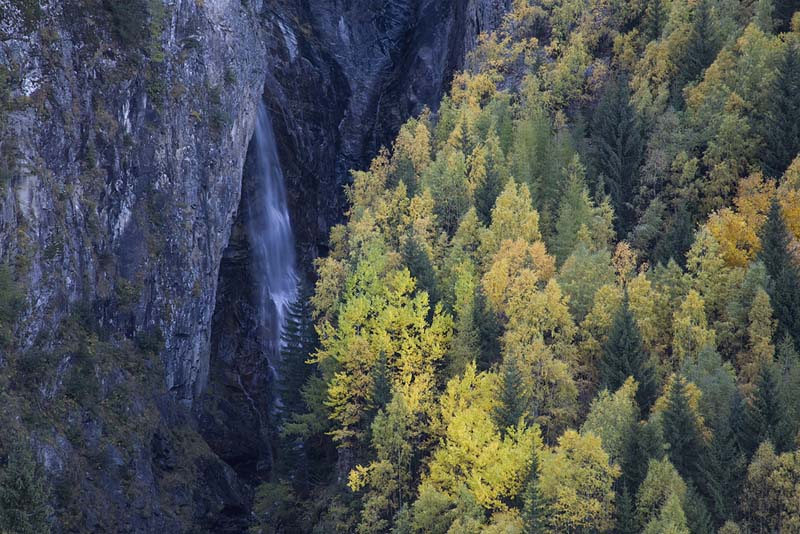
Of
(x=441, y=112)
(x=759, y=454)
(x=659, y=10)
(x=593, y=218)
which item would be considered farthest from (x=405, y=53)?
(x=759, y=454)

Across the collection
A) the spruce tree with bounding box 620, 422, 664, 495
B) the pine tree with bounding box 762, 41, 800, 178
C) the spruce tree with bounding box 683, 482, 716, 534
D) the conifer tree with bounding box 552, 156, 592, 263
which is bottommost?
the spruce tree with bounding box 683, 482, 716, 534

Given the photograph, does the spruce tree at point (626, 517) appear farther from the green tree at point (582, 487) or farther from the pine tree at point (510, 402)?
the pine tree at point (510, 402)

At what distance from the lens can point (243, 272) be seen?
87.7 metres

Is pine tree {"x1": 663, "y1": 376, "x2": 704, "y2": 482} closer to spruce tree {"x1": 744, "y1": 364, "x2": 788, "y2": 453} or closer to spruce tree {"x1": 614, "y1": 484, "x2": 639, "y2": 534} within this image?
spruce tree {"x1": 744, "y1": 364, "x2": 788, "y2": 453}

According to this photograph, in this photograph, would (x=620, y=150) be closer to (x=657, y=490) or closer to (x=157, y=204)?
(x=657, y=490)

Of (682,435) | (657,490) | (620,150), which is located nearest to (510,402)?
(682,435)

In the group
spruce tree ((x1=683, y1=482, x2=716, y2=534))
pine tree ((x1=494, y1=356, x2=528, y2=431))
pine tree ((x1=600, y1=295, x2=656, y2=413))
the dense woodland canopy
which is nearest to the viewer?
spruce tree ((x1=683, y1=482, x2=716, y2=534))

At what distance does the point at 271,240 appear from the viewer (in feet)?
298

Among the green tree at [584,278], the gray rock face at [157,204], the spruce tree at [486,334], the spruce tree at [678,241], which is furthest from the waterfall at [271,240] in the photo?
the spruce tree at [678,241]

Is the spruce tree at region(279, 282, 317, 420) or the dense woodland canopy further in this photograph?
the spruce tree at region(279, 282, 317, 420)

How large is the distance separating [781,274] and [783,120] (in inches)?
536

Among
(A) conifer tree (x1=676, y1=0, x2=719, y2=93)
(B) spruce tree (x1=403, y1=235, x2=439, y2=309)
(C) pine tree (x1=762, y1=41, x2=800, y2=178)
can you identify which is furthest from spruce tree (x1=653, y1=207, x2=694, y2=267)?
(A) conifer tree (x1=676, y1=0, x2=719, y2=93)

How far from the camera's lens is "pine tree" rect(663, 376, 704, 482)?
52094 mm

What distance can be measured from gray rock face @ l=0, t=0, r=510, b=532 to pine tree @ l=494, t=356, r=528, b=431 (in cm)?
2348
